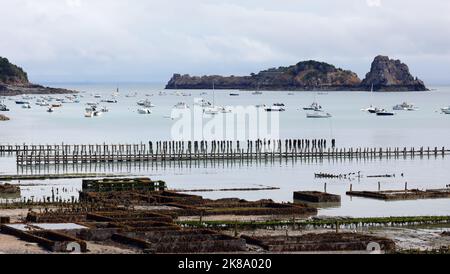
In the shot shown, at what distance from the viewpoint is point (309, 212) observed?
6044 cm

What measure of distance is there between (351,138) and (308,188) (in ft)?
296

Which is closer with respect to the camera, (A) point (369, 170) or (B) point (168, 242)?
(B) point (168, 242)

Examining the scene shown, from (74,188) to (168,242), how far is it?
117 feet

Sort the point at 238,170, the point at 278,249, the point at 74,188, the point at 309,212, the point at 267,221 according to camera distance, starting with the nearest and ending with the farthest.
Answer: the point at 278,249 → the point at 267,221 → the point at 309,212 → the point at 74,188 → the point at 238,170

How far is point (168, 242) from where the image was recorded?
142 ft
